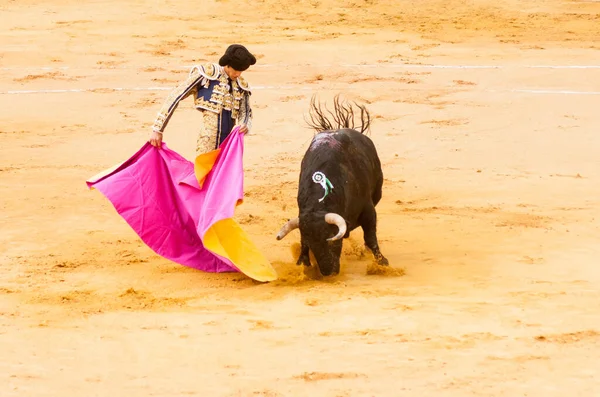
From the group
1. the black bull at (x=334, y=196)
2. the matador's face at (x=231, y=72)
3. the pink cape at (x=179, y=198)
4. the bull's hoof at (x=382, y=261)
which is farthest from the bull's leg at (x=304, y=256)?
the matador's face at (x=231, y=72)

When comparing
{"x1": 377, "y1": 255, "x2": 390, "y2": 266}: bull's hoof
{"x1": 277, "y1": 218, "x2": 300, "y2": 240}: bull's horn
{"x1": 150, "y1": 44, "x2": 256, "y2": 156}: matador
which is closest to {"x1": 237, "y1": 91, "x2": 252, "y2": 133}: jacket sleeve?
{"x1": 150, "y1": 44, "x2": 256, "y2": 156}: matador

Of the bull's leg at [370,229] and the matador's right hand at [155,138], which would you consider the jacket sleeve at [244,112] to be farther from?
the bull's leg at [370,229]

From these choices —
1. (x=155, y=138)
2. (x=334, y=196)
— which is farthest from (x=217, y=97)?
(x=334, y=196)

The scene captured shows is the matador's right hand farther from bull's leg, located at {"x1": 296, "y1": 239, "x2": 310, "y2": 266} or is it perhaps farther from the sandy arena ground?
bull's leg, located at {"x1": 296, "y1": 239, "x2": 310, "y2": 266}

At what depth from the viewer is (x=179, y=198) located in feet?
22.3

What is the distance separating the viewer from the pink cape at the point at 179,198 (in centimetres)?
643

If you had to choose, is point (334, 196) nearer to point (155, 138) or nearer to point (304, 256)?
point (304, 256)

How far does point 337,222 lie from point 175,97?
→ 4.24 feet

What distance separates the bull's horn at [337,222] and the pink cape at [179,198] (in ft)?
1.64

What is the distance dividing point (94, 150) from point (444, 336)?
5.85 metres

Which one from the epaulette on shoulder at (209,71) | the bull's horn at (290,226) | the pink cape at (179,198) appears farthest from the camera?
the epaulette on shoulder at (209,71)

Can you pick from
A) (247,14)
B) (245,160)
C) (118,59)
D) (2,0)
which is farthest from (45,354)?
(2,0)

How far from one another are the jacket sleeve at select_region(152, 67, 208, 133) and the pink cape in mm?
294

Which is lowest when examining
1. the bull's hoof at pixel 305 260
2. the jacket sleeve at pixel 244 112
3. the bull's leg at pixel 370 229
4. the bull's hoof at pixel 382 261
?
the bull's hoof at pixel 382 261
